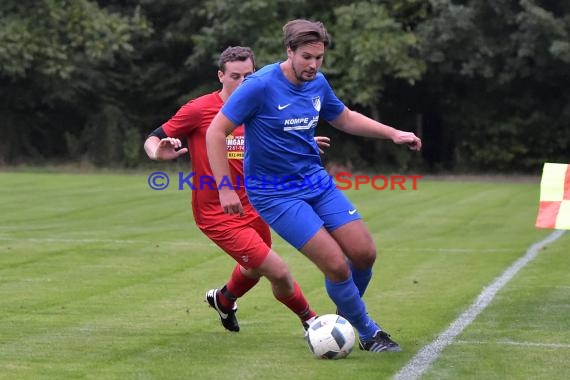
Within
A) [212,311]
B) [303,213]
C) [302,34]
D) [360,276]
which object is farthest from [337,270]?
[212,311]

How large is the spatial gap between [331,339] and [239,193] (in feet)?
5.11

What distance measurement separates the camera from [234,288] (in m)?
8.43

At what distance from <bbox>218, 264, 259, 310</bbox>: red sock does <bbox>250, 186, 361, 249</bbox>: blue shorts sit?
4.46ft

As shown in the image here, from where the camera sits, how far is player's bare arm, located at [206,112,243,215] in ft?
22.4

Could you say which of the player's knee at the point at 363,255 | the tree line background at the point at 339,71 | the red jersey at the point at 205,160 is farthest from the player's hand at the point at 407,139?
the tree line background at the point at 339,71

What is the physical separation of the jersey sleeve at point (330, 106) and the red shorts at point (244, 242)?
95 centimetres

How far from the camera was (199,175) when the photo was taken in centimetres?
806

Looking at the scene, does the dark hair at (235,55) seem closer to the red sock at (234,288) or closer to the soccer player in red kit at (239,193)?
the soccer player in red kit at (239,193)

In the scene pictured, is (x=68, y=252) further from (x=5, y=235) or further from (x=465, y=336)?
(x=465, y=336)

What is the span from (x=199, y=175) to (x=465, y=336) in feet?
6.83

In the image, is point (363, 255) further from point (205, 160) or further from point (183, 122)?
point (183, 122)

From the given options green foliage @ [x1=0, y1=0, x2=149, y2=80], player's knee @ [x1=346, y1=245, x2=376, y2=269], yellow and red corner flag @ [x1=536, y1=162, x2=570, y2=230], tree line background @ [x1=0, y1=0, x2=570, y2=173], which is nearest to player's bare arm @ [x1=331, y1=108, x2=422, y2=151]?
player's knee @ [x1=346, y1=245, x2=376, y2=269]

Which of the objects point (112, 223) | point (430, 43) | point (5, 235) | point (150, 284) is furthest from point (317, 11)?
point (150, 284)

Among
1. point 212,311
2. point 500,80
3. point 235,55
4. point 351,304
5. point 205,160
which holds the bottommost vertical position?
point 212,311
